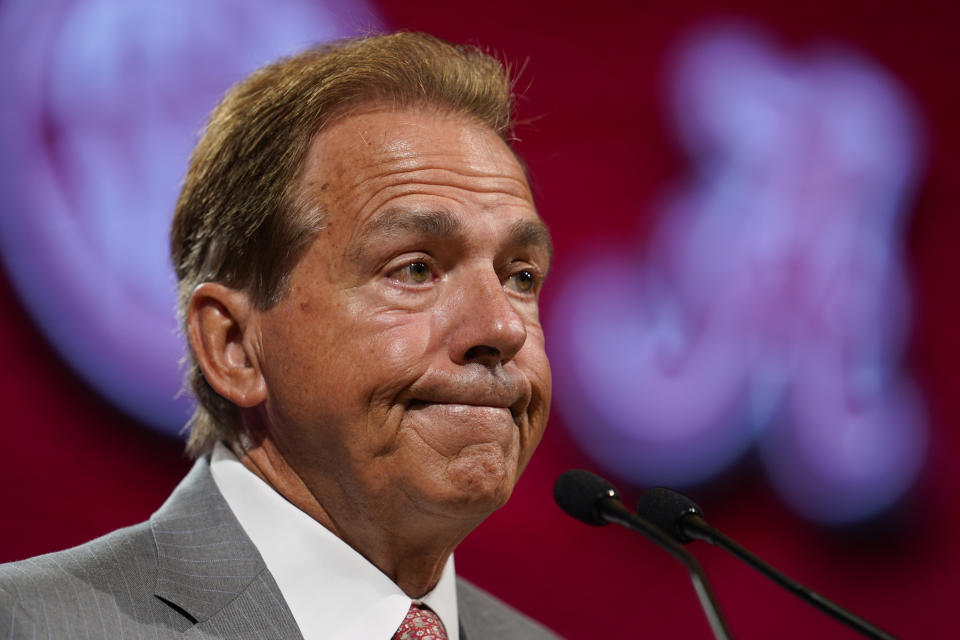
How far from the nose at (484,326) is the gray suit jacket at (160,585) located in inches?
18.9

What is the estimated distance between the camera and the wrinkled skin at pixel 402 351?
1803mm

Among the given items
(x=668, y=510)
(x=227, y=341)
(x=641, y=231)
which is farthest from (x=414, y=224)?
(x=641, y=231)

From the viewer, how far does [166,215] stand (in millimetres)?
2611

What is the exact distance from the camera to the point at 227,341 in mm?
1984

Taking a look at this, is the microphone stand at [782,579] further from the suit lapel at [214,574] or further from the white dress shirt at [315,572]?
the suit lapel at [214,574]

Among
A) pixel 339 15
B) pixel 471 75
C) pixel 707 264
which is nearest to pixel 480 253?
pixel 471 75

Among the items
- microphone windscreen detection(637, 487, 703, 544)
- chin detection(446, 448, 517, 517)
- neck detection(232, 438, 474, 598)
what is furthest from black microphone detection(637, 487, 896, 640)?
neck detection(232, 438, 474, 598)

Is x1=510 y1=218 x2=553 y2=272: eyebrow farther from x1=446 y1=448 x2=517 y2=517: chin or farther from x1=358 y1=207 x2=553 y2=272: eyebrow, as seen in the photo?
x1=446 y1=448 x2=517 y2=517: chin

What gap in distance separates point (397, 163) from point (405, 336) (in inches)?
12.0

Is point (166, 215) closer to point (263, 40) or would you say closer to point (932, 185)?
point (263, 40)

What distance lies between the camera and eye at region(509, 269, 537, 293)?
204 cm

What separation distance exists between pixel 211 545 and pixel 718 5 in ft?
7.56

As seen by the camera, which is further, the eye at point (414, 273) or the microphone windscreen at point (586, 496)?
the eye at point (414, 273)

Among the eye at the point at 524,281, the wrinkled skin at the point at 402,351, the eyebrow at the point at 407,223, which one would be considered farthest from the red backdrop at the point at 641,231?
the eyebrow at the point at 407,223
